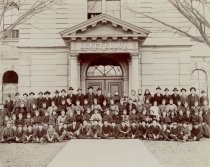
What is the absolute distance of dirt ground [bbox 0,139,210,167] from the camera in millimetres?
11945

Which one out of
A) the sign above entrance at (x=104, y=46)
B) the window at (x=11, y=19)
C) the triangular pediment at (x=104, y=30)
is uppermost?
the window at (x=11, y=19)

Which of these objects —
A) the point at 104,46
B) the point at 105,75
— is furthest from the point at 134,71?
the point at 105,75

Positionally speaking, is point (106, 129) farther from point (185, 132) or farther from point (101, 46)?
point (101, 46)

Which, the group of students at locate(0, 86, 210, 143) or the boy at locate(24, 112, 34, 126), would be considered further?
the boy at locate(24, 112, 34, 126)

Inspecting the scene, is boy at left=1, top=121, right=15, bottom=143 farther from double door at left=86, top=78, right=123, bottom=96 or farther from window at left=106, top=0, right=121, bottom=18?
window at left=106, top=0, right=121, bottom=18

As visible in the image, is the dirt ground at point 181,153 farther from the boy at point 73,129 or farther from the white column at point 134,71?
the white column at point 134,71

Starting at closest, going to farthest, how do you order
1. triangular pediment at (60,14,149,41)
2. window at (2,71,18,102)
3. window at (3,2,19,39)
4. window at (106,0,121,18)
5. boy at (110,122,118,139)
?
boy at (110,122,118,139) → triangular pediment at (60,14,149,41) → window at (106,0,121,18) → window at (3,2,19,39) → window at (2,71,18,102)

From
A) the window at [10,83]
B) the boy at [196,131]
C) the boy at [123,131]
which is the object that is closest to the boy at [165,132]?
the boy at [196,131]

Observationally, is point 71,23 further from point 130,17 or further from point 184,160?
point 184,160

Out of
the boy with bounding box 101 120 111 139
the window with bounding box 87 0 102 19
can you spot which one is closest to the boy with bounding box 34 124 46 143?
the boy with bounding box 101 120 111 139

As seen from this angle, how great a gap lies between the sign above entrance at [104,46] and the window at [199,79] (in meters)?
5.60

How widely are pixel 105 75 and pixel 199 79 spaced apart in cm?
616

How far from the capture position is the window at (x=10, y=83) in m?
25.8

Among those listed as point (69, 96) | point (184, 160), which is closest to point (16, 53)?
point (69, 96)
